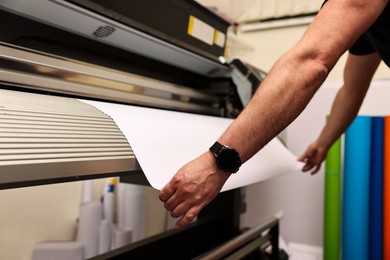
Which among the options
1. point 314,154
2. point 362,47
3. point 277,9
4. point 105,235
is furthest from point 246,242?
point 277,9

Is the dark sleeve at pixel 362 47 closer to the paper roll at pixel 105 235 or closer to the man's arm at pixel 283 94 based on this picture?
the man's arm at pixel 283 94

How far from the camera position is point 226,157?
0.65 m

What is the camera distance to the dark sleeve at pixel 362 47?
3.88 feet

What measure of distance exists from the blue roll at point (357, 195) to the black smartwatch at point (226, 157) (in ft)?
3.19

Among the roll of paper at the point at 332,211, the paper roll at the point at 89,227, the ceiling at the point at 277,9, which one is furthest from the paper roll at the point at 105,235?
the ceiling at the point at 277,9

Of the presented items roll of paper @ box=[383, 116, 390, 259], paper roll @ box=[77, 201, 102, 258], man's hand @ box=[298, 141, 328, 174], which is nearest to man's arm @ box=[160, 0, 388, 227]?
man's hand @ box=[298, 141, 328, 174]

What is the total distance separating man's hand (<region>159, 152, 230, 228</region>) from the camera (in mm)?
621

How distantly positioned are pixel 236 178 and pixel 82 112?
380 mm

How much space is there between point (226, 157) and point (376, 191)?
3.39 ft

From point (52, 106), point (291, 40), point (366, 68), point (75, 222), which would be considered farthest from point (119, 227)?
point (291, 40)

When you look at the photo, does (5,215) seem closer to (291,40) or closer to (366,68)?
(366,68)

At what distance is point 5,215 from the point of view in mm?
1324

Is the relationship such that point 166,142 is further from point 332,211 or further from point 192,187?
point 332,211

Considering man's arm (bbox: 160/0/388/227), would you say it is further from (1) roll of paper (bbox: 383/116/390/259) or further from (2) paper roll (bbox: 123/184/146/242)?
(2) paper roll (bbox: 123/184/146/242)
